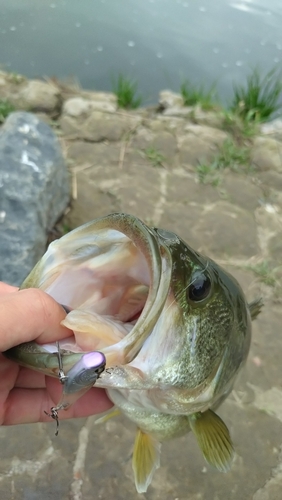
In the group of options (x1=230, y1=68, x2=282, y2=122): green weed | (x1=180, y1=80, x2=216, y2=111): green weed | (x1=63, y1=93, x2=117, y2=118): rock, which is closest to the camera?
(x1=63, y1=93, x2=117, y2=118): rock

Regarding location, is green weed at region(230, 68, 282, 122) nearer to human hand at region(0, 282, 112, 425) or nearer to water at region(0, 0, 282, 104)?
water at region(0, 0, 282, 104)

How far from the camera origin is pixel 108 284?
1182 mm

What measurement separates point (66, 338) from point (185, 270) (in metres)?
0.34

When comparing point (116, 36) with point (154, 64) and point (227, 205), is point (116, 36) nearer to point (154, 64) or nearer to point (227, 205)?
point (154, 64)

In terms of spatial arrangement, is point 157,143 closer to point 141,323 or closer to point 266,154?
point 266,154

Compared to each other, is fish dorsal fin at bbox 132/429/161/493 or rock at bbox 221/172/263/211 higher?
fish dorsal fin at bbox 132/429/161/493

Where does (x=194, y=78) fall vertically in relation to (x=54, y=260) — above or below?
below

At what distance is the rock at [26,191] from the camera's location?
2506 mm

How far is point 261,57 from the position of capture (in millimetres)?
8305

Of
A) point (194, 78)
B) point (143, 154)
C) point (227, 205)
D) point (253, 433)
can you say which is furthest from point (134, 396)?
point (194, 78)

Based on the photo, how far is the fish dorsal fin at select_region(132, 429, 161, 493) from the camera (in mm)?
1496

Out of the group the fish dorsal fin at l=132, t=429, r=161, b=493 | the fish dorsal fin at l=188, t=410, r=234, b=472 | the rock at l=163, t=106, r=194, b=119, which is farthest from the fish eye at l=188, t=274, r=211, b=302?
the rock at l=163, t=106, r=194, b=119

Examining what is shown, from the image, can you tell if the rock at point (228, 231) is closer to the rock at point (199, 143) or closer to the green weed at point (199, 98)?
the rock at point (199, 143)

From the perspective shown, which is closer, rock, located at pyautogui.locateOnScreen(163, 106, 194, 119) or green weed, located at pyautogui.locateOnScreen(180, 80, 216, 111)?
rock, located at pyautogui.locateOnScreen(163, 106, 194, 119)
